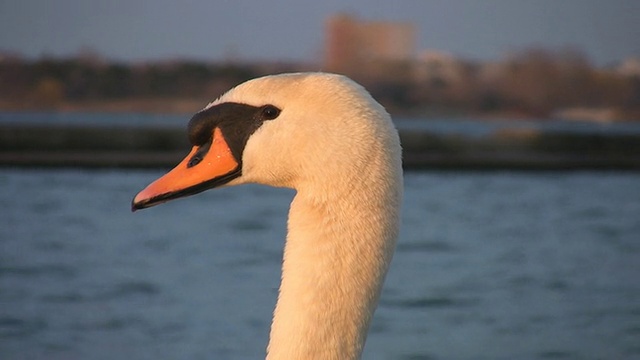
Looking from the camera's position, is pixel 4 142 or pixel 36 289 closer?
pixel 36 289

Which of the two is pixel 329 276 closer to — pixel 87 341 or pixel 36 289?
pixel 87 341

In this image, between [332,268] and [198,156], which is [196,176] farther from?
[332,268]

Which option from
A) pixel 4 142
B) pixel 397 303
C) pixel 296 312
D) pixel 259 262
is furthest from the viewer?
pixel 4 142

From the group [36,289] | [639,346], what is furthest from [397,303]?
[36,289]

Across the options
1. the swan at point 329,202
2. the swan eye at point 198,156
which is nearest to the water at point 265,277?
the swan eye at point 198,156

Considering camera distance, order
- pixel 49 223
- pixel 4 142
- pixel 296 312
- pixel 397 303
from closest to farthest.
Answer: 1. pixel 296 312
2. pixel 397 303
3. pixel 49 223
4. pixel 4 142

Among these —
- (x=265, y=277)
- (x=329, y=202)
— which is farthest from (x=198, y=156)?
(x=265, y=277)

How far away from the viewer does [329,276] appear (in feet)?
8.32

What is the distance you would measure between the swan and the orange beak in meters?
0.13

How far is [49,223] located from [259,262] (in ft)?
16.1

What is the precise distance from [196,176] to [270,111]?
267 millimetres

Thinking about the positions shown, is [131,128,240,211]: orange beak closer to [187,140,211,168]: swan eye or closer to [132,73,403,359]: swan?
[187,140,211,168]: swan eye

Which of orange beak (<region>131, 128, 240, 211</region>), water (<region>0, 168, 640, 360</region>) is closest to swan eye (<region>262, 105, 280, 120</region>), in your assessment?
orange beak (<region>131, 128, 240, 211</region>)

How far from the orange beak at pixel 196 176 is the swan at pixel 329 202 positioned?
13cm
